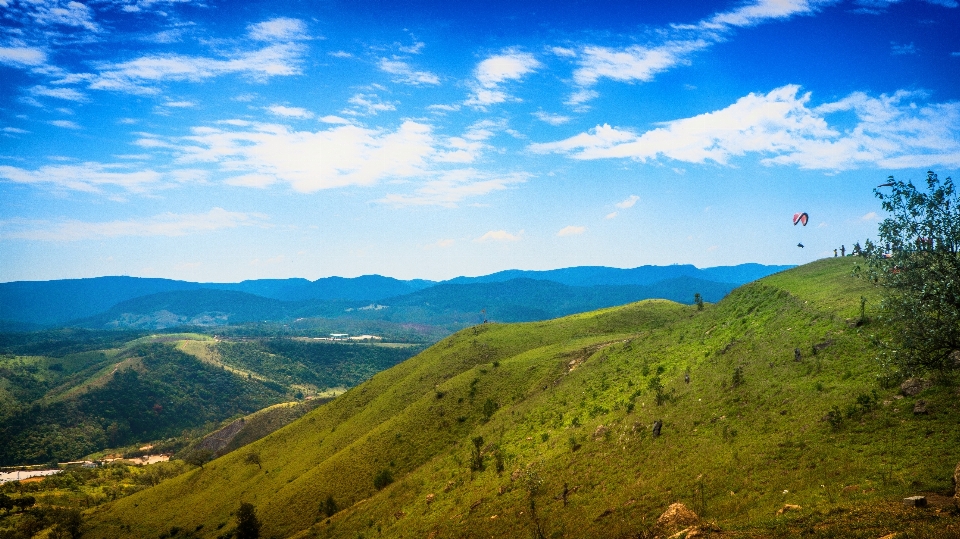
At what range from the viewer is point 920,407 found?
93.2ft

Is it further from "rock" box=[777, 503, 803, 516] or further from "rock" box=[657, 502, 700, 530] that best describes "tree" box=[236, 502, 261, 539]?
"rock" box=[777, 503, 803, 516]

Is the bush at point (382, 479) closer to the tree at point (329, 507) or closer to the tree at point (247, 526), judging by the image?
the tree at point (329, 507)

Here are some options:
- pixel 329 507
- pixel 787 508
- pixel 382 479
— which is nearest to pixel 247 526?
pixel 329 507

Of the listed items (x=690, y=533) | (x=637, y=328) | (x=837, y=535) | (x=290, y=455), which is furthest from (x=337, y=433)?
(x=837, y=535)

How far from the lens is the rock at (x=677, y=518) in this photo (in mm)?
28328

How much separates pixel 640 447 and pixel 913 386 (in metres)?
19.1

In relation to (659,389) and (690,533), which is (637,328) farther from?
(690,533)

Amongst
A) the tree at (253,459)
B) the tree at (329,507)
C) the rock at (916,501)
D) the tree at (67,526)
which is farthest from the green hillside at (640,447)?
the tree at (67,526)

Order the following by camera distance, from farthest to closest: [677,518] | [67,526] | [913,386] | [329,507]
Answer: [67,526] < [329,507] < [913,386] < [677,518]

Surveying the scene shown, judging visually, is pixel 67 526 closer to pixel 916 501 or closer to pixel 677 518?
pixel 677 518

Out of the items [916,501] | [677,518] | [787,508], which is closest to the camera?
[916,501]

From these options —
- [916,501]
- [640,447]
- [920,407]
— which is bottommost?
[640,447]

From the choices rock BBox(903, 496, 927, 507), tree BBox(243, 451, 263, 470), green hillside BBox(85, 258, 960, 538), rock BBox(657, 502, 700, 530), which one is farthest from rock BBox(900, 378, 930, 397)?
tree BBox(243, 451, 263, 470)

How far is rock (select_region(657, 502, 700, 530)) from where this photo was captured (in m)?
28.3
